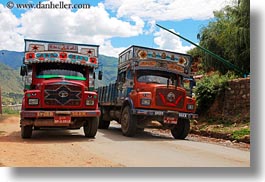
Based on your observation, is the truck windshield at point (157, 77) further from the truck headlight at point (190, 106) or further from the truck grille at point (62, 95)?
the truck grille at point (62, 95)

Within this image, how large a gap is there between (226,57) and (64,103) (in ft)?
35.9

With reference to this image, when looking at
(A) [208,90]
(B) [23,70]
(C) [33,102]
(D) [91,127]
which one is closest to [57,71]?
(B) [23,70]

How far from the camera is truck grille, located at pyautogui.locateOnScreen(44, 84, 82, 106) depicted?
10148mm

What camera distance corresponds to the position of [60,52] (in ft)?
36.1

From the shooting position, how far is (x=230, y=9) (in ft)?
57.2

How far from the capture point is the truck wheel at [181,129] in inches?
478

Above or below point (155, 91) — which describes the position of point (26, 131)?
below

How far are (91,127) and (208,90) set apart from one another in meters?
6.91

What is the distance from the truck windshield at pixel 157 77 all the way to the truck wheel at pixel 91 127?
6.73ft

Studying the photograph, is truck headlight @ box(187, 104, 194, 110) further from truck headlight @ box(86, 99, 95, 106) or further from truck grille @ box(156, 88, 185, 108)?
truck headlight @ box(86, 99, 95, 106)

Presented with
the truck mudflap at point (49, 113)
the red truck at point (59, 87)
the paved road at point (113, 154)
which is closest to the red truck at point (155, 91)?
the red truck at point (59, 87)

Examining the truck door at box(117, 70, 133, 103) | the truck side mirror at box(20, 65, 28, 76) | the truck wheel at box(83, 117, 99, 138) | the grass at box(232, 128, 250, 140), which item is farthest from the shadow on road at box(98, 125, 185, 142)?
the truck side mirror at box(20, 65, 28, 76)

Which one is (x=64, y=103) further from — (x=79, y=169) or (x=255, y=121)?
(x=255, y=121)

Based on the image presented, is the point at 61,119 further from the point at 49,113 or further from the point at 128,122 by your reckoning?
the point at 128,122
